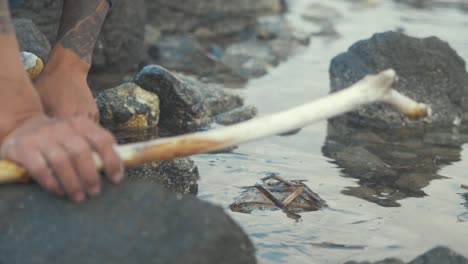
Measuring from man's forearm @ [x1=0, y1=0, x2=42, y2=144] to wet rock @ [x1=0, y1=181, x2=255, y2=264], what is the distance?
0.23 metres

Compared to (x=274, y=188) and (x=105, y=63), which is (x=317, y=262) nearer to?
(x=274, y=188)

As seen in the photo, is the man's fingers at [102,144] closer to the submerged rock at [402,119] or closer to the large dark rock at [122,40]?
the submerged rock at [402,119]

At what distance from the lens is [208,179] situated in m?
3.64

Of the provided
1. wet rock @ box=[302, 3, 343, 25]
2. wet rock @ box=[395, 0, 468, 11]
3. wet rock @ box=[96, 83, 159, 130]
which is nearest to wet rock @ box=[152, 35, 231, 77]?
wet rock @ box=[96, 83, 159, 130]

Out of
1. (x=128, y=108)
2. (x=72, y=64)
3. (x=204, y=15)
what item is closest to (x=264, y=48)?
(x=204, y=15)

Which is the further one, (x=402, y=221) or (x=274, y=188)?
(x=274, y=188)

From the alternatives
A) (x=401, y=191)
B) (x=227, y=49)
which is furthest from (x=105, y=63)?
(x=401, y=191)

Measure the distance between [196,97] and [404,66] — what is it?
1.55 meters

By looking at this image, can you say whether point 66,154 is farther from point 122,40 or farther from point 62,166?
point 122,40

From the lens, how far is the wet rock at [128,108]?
4.57m

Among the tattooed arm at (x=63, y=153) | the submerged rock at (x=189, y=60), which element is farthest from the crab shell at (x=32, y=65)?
the submerged rock at (x=189, y=60)

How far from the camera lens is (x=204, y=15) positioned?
30.8 feet

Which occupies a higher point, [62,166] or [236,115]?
[62,166]

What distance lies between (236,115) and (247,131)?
2764mm
